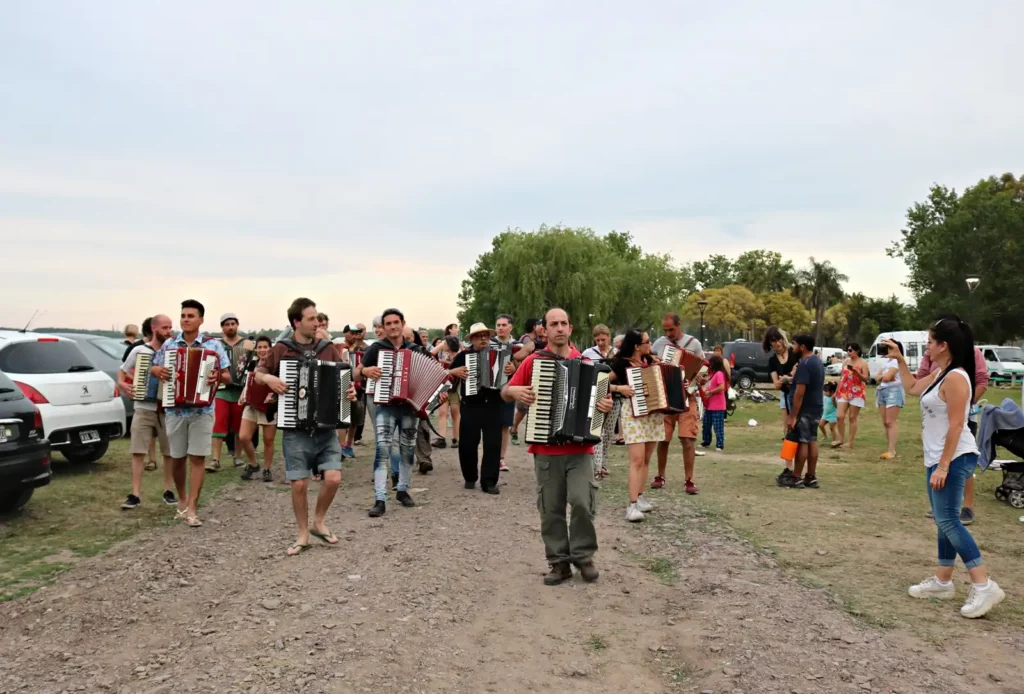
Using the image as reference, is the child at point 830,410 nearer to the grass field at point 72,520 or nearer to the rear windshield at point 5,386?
the grass field at point 72,520

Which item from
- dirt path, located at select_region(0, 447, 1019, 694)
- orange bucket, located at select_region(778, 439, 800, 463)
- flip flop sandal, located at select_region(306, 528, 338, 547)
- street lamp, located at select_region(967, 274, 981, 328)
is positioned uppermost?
street lamp, located at select_region(967, 274, 981, 328)

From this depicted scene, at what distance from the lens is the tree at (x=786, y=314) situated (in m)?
81.4

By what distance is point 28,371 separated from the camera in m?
9.73

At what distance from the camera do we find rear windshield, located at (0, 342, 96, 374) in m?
9.65

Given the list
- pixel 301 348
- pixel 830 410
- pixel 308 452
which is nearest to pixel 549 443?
pixel 308 452

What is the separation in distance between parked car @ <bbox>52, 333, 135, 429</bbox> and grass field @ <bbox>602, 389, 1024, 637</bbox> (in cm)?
820

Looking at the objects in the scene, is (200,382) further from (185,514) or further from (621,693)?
(621,693)

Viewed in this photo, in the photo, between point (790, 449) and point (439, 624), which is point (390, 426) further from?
point (790, 449)

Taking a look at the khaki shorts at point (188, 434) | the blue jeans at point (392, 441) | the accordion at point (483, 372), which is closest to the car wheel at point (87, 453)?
the khaki shorts at point (188, 434)

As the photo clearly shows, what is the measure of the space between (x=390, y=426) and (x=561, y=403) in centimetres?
323

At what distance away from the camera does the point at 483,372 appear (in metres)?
9.64

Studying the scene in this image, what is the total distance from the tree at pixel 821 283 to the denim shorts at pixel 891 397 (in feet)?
264

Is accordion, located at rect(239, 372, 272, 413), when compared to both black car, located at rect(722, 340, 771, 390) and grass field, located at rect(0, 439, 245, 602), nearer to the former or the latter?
grass field, located at rect(0, 439, 245, 602)

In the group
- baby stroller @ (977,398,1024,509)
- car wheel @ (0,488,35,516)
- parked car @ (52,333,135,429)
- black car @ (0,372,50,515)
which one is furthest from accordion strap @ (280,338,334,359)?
parked car @ (52,333,135,429)
